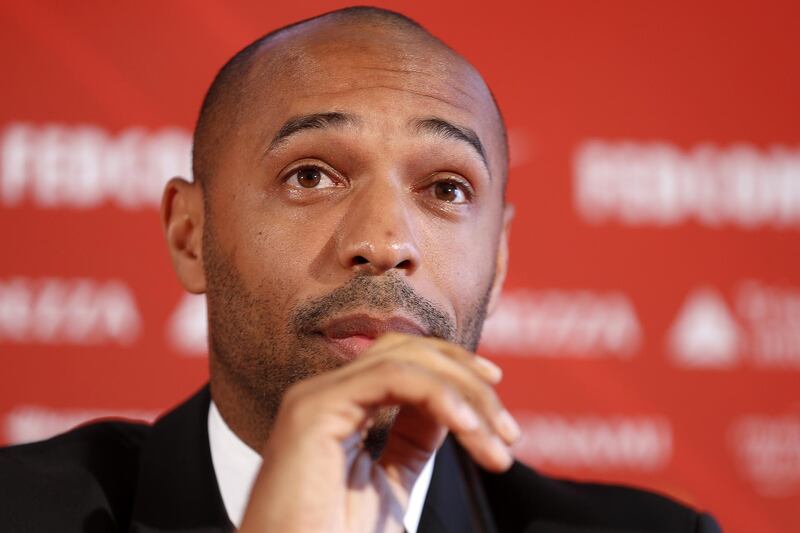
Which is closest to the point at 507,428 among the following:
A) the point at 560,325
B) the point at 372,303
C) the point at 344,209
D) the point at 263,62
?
the point at 372,303

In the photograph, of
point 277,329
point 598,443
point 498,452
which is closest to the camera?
point 498,452

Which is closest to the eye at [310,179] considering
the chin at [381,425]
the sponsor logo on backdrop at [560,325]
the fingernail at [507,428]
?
the chin at [381,425]

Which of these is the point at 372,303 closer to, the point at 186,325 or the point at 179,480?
the point at 179,480

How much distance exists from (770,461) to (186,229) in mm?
1427

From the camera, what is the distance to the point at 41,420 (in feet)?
6.86

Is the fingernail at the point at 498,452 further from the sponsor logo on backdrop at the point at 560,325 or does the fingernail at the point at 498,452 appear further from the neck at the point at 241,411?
the sponsor logo on backdrop at the point at 560,325

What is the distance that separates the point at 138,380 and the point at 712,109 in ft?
4.67

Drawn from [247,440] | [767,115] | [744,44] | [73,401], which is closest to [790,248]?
[767,115]

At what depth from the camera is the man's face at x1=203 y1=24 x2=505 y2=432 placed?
1.18 m

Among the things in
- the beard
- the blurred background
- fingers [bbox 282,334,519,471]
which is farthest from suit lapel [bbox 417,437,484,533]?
the blurred background

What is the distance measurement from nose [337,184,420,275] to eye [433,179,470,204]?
12 cm

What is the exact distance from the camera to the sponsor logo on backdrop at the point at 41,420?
81.6 inches

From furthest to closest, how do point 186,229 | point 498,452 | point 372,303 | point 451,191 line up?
point 186,229 < point 451,191 < point 372,303 < point 498,452

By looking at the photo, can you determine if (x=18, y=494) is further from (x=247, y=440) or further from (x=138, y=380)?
(x=138, y=380)
